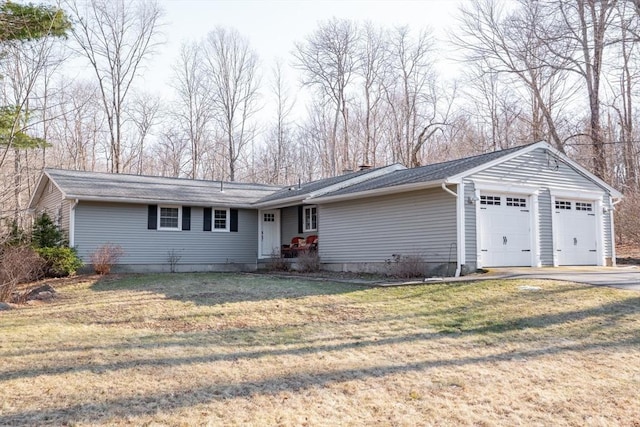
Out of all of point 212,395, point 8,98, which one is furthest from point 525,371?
point 8,98

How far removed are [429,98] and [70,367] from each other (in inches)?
1282

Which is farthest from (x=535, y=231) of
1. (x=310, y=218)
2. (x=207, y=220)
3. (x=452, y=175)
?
(x=207, y=220)

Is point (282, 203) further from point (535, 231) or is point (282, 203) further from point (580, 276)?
point (580, 276)

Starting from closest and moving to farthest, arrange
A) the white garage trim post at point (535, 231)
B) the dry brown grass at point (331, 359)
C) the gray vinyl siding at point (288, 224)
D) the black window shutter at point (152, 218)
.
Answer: the dry brown grass at point (331, 359) → the white garage trim post at point (535, 231) → the black window shutter at point (152, 218) → the gray vinyl siding at point (288, 224)

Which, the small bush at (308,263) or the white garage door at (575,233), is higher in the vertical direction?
the white garage door at (575,233)

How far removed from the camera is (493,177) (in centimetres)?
1401

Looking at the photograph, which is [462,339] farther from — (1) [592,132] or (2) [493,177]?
(1) [592,132]

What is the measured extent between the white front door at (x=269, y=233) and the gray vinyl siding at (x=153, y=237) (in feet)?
0.92

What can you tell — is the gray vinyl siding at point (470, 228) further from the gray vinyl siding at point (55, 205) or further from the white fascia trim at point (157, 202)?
the gray vinyl siding at point (55, 205)

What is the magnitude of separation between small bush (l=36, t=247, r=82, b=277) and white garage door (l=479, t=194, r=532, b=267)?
1196 centimetres

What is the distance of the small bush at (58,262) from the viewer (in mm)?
15156

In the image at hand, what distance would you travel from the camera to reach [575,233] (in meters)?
15.7

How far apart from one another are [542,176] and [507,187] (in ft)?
6.02

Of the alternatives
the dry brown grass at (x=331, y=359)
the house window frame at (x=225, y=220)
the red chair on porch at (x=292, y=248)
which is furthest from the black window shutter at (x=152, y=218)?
the dry brown grass at (x=331, y=359)
